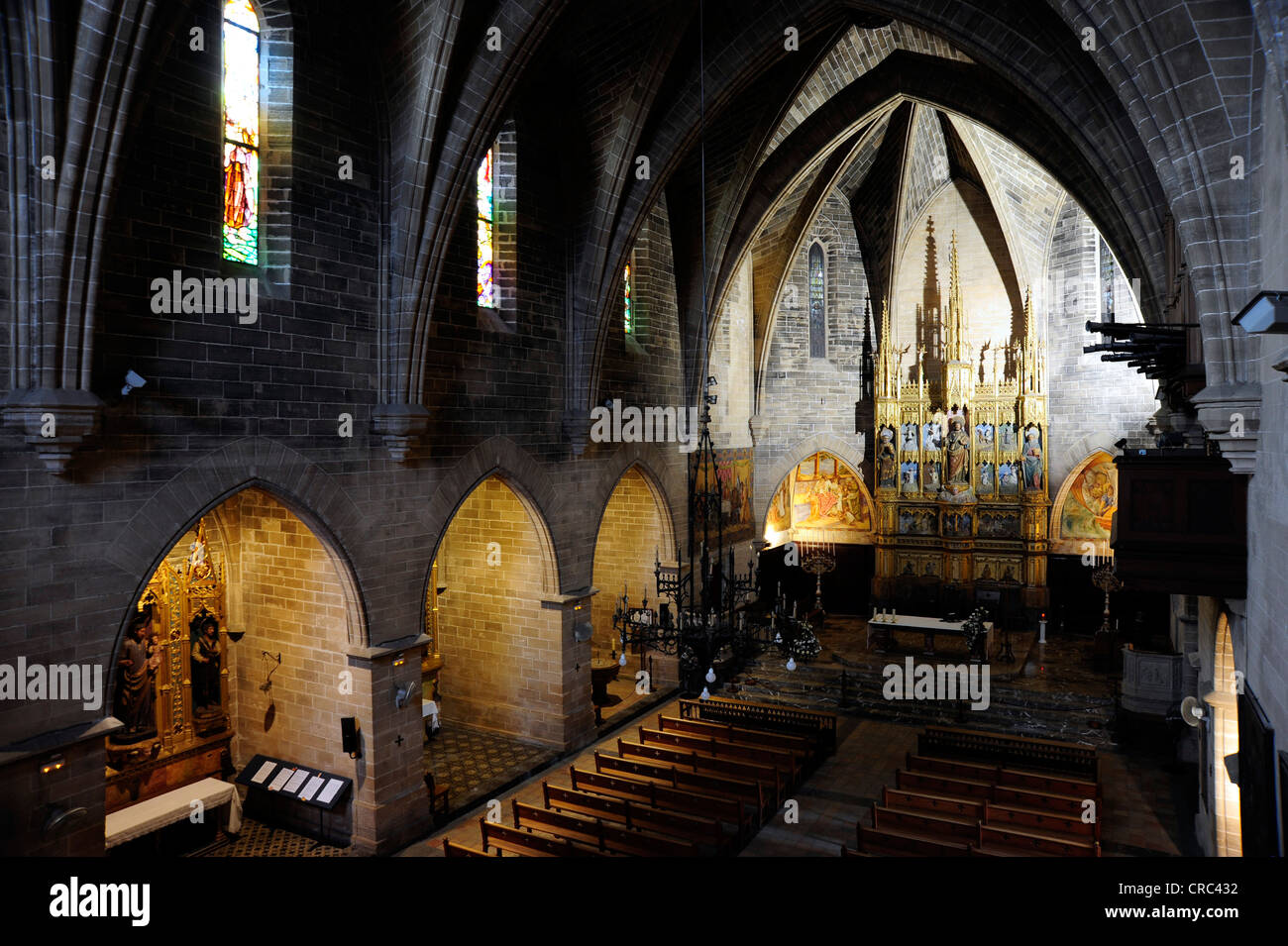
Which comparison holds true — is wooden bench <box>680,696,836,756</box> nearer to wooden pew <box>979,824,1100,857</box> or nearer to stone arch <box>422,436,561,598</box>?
stone arch <box>422,436,561,598</box>

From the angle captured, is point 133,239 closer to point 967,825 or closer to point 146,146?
point 146,146

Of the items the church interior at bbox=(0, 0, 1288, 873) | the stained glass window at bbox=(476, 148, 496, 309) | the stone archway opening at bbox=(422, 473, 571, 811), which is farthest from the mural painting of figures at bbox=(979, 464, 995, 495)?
the stained glass window at bbox=(476, 148, 496, 309)

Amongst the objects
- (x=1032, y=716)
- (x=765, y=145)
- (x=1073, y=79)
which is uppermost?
(x=765, y=145)

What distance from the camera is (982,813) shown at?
10070mm

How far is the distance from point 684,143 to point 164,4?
324 inches

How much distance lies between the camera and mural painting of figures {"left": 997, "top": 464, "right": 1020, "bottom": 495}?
21484 millimetres

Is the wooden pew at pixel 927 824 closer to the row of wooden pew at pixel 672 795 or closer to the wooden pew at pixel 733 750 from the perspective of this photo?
the row of wooden pew at pixel 672 795

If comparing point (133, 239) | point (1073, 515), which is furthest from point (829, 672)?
point (133, 239)

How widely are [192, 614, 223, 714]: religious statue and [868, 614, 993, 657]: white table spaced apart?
14010mm

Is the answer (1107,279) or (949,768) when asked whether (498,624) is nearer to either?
(949,768)

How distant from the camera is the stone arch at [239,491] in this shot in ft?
28.2

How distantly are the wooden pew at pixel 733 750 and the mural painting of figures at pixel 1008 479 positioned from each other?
1192 cm

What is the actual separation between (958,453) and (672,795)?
569 inches

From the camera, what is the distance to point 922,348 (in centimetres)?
2275
